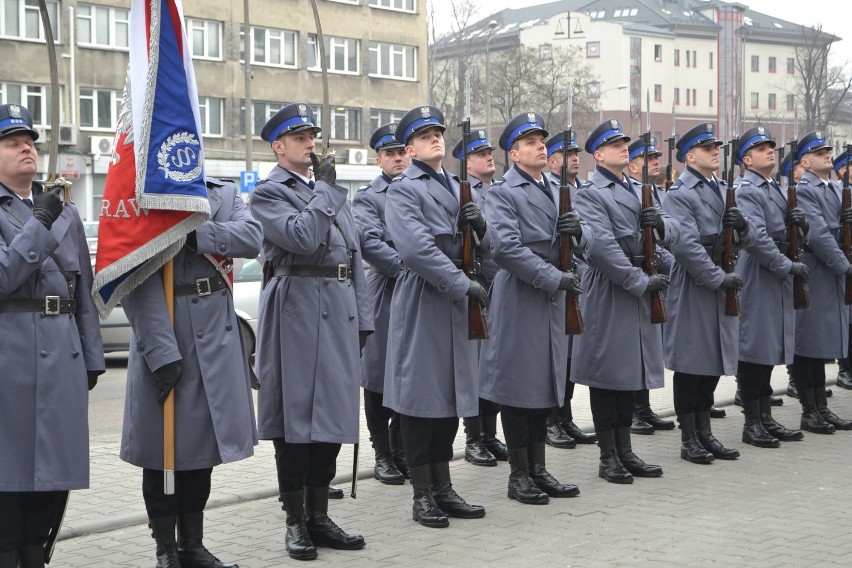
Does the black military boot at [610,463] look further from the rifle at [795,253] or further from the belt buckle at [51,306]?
the belt buckle at [51,306]

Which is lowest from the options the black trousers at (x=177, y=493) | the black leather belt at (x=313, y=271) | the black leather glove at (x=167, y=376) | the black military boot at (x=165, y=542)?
the black military boot at (x=165, y=542)

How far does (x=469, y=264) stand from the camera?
7.74 m

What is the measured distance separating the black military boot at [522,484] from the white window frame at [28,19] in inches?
1405

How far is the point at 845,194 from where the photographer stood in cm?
1141

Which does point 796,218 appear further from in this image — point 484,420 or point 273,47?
point 273,47

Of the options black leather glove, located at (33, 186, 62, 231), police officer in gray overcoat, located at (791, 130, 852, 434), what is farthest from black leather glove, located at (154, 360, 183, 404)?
police officer in gray overcoat, located at (791, 130, 852, 434)

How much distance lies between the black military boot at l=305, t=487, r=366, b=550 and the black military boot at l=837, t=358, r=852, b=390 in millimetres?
7940

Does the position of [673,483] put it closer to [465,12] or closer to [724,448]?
[724,448]

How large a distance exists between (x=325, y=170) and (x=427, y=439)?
6.07 ft

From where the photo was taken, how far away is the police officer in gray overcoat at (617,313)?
8.89 meters

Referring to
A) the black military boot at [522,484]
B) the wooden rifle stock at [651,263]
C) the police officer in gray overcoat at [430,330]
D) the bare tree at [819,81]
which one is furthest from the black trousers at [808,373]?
the bare tree at [819,81]

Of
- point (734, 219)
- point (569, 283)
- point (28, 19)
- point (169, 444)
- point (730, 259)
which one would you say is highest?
point (28, 19)

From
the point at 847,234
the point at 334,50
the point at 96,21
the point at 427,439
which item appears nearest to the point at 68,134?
the point at 96,21

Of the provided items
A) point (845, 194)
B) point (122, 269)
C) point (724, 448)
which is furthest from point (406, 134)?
point (845, 194)
